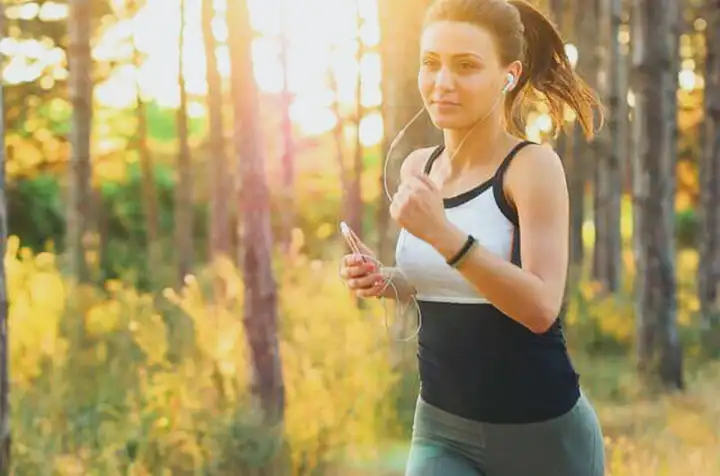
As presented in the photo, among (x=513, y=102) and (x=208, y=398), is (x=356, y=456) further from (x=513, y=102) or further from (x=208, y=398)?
(x=513, y=102)

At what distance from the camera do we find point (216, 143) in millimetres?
14797

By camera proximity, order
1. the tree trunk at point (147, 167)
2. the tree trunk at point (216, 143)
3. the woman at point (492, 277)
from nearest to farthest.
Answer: the woman at point (492, 277) < the tree trunk at point (216, 143) < the tree trunk at point (147, 167)

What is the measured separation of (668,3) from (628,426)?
3388mm

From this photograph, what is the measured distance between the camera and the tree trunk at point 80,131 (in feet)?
39.2

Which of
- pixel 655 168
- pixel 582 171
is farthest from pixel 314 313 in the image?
pixel 582 171

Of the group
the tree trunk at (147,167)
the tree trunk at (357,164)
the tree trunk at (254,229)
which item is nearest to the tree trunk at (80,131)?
the tree trunk at (147,167)

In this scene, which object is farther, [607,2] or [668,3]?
[607,2]

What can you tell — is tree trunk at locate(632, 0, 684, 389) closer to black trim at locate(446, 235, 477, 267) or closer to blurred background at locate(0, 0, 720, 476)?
blurred background at locate(0, 0, 720, 476)

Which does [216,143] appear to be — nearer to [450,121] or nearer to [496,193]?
[450,121]

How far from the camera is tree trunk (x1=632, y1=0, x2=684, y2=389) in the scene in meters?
8.44

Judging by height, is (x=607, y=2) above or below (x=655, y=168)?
above

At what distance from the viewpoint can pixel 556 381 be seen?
8.37ft

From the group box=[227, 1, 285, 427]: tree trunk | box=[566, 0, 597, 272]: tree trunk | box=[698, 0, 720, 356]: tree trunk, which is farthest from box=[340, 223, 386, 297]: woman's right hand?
box=[698, 0, 720, 356]: tree trunk

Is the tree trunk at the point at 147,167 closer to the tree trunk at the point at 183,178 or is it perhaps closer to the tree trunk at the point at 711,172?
the tree trunk at the point at 183,178
